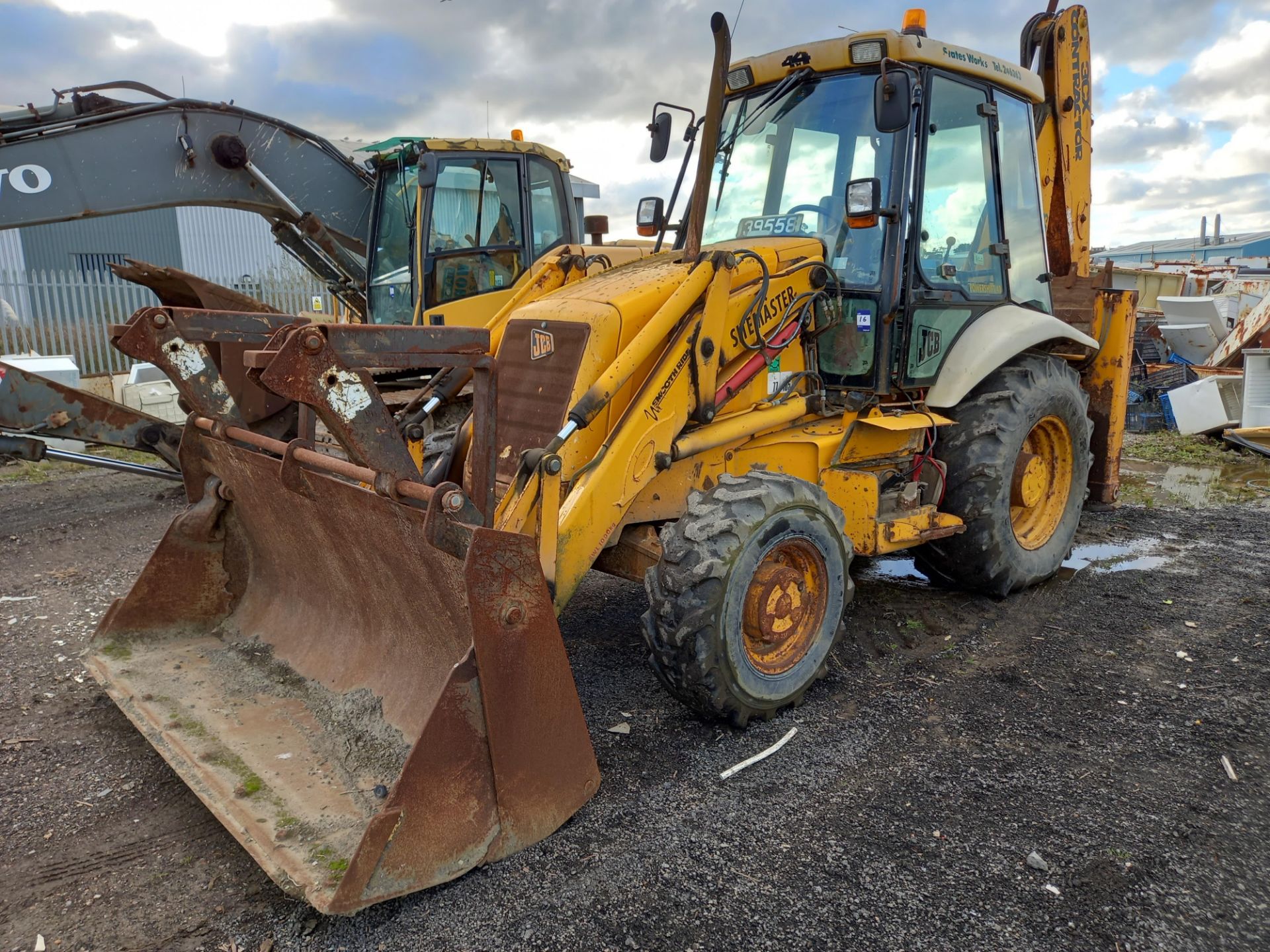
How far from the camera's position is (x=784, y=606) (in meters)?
3.67

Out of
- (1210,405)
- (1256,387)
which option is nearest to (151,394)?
(1210,405)

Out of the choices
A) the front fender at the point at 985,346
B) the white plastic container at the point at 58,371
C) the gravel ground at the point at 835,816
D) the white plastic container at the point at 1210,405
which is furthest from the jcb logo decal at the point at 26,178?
the white plastic container at the point at 1210,405

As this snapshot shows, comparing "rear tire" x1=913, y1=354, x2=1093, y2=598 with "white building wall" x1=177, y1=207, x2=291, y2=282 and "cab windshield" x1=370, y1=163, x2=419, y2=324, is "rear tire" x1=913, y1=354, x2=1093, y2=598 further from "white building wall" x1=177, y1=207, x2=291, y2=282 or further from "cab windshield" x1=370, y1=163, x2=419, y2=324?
"white building wall" x1=177, y1=207, x2=291, y2=282

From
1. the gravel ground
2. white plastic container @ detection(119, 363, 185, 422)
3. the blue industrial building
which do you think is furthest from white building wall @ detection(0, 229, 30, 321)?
the blue industrial building

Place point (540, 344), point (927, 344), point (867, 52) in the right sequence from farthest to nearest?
point (927, 344) < point (867, 52) < point (540, 344)

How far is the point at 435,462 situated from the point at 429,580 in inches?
51.6

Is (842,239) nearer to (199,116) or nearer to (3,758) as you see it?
(3,758)

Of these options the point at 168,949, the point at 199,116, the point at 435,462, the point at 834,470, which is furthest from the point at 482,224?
the point at 168,949

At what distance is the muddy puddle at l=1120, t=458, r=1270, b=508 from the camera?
7.61m

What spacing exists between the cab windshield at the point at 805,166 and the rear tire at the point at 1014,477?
1.00m

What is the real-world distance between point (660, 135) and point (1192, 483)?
6.23 meters

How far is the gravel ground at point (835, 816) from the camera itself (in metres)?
2.54

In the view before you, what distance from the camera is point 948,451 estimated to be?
473 centimetres

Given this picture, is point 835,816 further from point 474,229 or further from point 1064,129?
point 474,229
